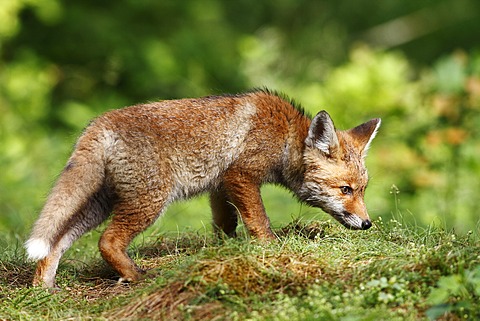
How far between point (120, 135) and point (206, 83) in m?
9.93

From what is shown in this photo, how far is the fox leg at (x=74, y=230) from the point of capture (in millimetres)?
5977

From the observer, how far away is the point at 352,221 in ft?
21.4

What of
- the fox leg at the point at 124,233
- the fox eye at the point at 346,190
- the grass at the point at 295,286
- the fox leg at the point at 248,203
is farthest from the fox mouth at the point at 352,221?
the fox leg at the point at 124,233

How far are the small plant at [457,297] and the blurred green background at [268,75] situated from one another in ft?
7.96

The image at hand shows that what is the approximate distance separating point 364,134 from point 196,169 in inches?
65.7

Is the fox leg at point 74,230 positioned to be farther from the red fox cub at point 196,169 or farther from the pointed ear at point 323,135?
the pointed ear at point 323,135

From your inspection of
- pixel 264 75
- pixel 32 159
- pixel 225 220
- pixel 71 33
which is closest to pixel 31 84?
pixel 71 33

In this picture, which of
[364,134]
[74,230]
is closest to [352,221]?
[364,134]

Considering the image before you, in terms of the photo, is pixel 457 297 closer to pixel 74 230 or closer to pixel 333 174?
pixel 333 174

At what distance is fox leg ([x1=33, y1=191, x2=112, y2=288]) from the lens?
5.98 m

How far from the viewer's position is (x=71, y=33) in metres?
16.5

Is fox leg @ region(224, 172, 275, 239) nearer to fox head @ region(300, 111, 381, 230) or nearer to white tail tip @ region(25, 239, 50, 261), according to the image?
fox head @ region(300, 111, 381, 230)

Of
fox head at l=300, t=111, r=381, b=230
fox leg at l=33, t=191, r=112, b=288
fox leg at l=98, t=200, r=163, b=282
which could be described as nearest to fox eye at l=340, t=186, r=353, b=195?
fox head at l=300, t=111, r=381, b=230

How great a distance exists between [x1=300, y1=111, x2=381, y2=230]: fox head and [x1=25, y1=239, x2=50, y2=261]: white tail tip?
236 cm
